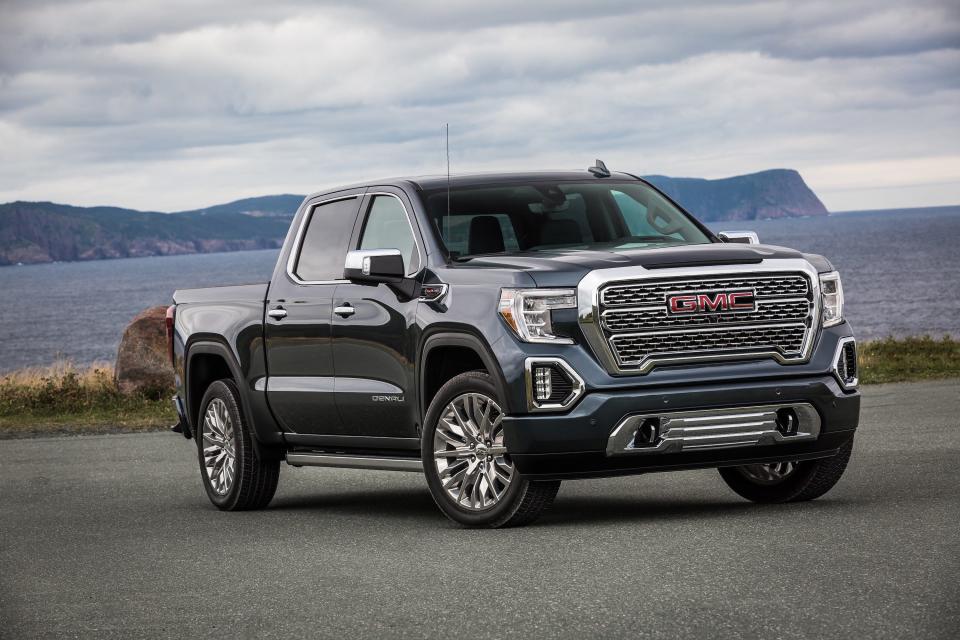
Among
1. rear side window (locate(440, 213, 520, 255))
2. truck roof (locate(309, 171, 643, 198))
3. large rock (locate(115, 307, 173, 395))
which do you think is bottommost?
large rock (locate(115, 307, 173, 395))

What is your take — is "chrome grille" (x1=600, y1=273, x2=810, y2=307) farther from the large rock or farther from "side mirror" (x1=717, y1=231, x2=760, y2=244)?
the large rock

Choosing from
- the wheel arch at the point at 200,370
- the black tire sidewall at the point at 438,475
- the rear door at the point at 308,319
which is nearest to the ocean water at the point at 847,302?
the wheel arch at the point at 200,370

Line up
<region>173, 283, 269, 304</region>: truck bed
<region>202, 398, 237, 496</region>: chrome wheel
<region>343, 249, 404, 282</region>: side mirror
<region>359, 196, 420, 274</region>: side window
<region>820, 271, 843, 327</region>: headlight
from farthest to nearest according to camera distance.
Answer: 1. <region>202, 398, 237, 496</region>: chrome wheel
2. <region>173, 283, 269, 304</region>: truck bed
3. <region>359, 196, 420, 274</region>: side window
4. <region>343, 249, 404, 282</region>: side mirror
5. <region>820, 271, 843, 327</region>: headlight

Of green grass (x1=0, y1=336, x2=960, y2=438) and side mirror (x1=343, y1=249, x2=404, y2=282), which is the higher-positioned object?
side mirror (x1=343, y1=249, x2=404, y2=282)

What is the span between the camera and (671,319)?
8023 millimetres

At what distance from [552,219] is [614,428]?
6.50 feet

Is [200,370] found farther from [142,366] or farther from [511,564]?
[142,366]

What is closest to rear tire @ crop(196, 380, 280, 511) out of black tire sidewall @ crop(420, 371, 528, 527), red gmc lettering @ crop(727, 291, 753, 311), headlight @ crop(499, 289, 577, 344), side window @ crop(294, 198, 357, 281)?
side window @ crop(294, 198, 357, 281)

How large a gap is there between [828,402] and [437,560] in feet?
7.86

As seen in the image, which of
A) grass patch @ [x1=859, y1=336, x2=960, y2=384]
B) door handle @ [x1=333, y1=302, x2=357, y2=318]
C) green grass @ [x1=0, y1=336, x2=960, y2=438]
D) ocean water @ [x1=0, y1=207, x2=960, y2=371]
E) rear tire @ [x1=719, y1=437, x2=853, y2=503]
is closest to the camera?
rear tire @ [x1=719, y1=437, x2=853, y2=503]

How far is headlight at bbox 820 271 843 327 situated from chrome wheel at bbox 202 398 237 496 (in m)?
4.36

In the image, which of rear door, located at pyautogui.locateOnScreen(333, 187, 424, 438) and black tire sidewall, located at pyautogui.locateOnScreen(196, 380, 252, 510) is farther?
black tire sidewall, located at pyautogui.locateOnScreen(196, 380, 252, 510)

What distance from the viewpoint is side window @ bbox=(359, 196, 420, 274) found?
9.27m

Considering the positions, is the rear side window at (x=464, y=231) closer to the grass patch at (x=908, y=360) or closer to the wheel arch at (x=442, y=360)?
the wheel arch at (x=442, y=360)
